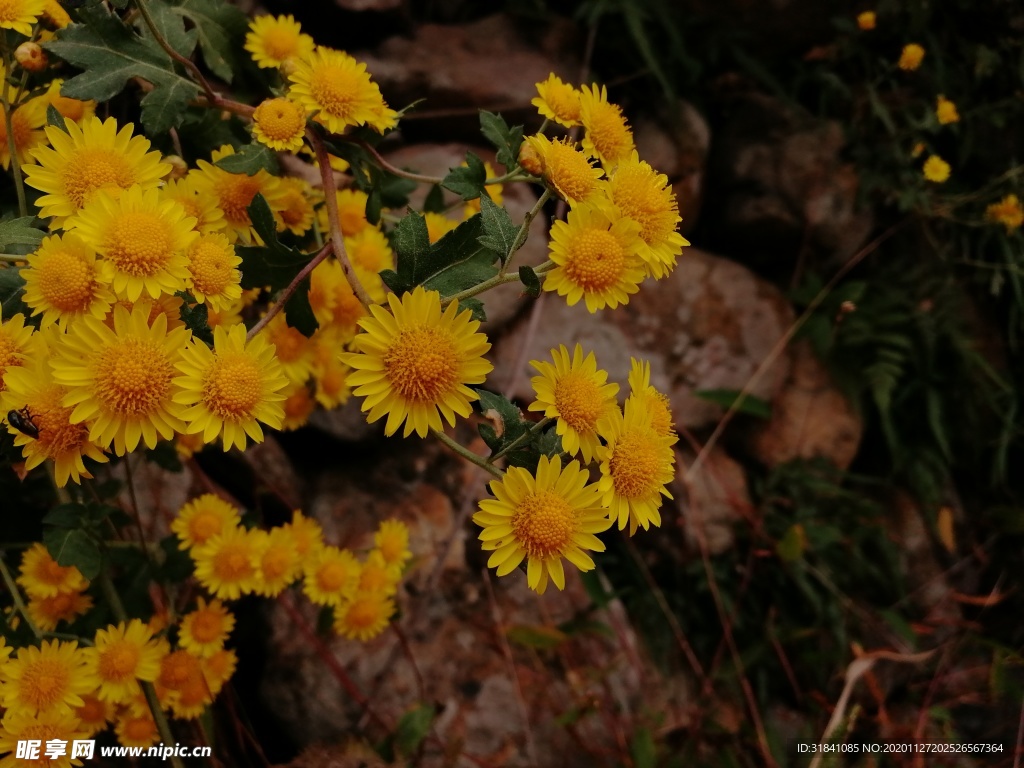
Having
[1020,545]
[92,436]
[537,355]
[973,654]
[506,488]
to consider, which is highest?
[92,436]

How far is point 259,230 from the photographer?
0.94 m

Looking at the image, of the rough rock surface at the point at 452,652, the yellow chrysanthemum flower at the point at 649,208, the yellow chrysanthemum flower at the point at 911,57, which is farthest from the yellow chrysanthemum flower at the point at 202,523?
the yellow chrysanthemum flower at the point at 911,57

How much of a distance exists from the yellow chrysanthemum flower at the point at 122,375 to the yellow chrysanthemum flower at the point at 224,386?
0.02 m

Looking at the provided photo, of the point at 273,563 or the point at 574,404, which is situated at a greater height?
the point at 574,404

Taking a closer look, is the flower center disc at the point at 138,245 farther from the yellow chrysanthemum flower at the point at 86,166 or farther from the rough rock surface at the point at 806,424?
the rough rock surface at the point at 806,424

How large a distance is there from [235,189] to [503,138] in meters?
0.39

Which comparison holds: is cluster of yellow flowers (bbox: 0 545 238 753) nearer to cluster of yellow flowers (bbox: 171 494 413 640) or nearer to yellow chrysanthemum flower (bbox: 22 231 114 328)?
cluster of yellow flowers (bbox: 171 494 413 640)

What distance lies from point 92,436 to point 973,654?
2.62m

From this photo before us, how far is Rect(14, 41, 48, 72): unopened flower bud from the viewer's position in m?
0.96

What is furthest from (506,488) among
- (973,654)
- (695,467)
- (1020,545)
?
(1020,545)

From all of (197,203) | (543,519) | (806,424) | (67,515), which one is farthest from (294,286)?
(806,424)

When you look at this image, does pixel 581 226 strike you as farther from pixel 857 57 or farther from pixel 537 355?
pixel 857 57

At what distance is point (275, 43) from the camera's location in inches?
44.6

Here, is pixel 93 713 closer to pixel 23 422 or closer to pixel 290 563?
pixel 290 563
